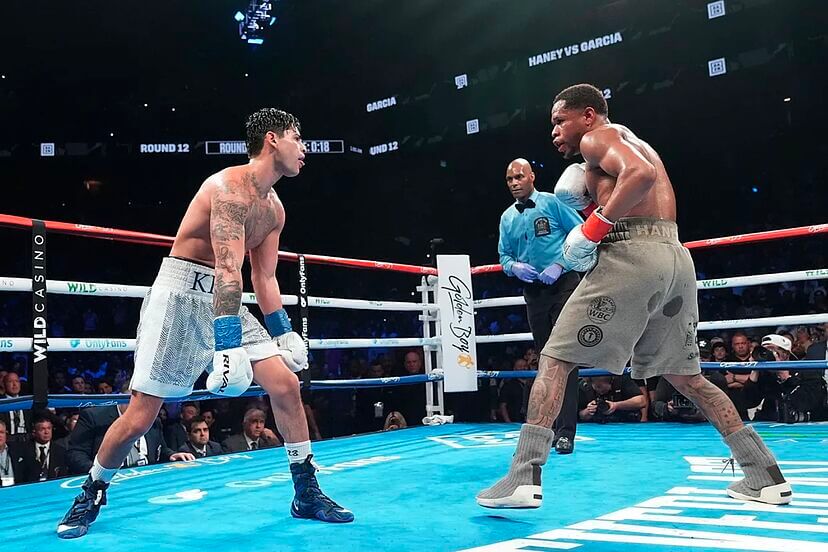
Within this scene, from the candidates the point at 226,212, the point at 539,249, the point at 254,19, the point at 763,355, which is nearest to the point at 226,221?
the point at 226,212

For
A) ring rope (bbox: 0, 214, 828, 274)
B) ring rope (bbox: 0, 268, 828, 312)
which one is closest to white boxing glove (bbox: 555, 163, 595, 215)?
ring rope (bbox: 0, 214, 828, 274)

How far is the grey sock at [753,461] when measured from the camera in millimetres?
1948

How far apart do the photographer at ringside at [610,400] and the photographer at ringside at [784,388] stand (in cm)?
70

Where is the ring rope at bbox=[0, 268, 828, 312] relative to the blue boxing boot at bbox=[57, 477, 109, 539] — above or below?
above

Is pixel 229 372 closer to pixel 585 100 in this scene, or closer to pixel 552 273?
pixel 585 100

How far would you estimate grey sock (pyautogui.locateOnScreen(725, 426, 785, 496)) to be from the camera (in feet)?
6.39

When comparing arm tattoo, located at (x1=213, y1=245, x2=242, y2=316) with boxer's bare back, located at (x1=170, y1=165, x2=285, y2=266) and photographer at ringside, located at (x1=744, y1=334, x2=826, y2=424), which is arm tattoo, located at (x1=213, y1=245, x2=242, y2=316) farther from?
photographer at ringside, located at (x1=744, y1=334, x2=826, y2=424)

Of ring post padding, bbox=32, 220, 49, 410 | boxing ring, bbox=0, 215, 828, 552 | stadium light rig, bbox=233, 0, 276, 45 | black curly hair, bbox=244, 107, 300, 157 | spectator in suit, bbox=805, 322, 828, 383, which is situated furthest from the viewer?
stadium light rig, bbox=233, 0, 276, 45

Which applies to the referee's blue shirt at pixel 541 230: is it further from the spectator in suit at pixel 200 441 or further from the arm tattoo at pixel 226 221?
the spectator in suit at pixel 200 441

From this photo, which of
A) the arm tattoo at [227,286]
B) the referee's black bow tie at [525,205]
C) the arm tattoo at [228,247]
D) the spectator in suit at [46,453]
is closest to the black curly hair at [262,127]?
the arm tattoo at [228,247]

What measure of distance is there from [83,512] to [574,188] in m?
1.72

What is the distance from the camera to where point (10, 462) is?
356 cm

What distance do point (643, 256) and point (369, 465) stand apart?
1.52 metres

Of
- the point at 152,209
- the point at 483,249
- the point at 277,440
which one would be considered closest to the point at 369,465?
the point at 277,440
